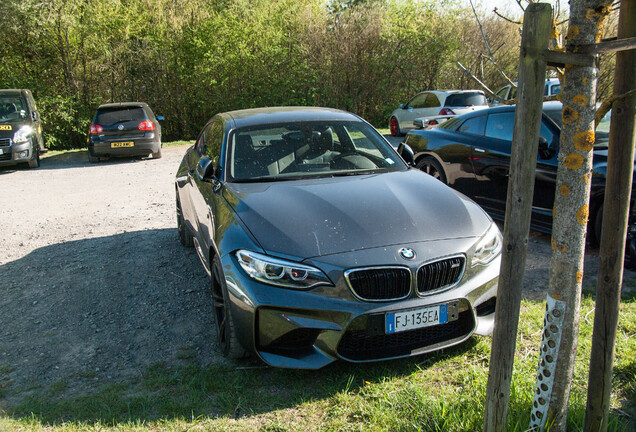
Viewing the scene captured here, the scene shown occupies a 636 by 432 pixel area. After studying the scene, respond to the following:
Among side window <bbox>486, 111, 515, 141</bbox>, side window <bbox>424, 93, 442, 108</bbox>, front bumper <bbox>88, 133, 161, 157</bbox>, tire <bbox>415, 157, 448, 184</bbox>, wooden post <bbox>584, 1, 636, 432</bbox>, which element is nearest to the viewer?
wooden post <bbox>584, 1, 636, 432</bbox>

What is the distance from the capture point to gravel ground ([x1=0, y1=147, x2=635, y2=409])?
12.3 ft

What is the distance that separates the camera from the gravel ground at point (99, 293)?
374 cm

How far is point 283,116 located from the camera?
16.5 feet

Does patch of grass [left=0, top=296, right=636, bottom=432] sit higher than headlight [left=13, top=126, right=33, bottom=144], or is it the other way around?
headlight [left=13, top=126, right=33, bottom=144]

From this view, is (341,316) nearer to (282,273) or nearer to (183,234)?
(282,273)

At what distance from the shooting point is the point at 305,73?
830 inches

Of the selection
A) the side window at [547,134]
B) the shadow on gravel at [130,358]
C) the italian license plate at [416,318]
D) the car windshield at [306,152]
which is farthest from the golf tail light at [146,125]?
the italian license plate at [416,318]

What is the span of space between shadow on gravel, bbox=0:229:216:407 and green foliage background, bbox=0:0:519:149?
1540 centimetres

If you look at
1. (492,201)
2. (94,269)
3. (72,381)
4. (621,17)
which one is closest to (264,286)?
(72,381)

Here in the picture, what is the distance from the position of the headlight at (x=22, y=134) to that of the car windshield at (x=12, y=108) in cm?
35

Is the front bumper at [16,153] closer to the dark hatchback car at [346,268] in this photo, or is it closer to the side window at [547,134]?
the dark hatchback car at [346,268]

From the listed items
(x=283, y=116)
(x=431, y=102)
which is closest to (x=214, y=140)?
(x=283, y=116)

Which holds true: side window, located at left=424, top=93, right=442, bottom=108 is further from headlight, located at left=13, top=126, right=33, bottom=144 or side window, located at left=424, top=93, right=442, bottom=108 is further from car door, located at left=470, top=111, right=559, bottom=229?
headlight, located at left=13, top=126, right=33, bottom=144

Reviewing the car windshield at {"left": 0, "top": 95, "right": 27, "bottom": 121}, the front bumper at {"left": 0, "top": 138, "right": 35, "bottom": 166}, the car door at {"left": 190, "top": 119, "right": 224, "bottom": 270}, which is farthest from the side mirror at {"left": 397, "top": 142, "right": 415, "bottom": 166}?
the car windshield at {"left": 0, "top": 95, "right": 27, "bottom": 121}
